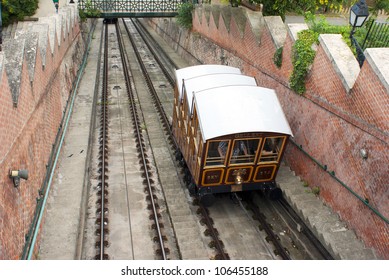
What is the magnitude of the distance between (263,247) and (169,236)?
8.16 feet

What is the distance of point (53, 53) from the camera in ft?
42.7

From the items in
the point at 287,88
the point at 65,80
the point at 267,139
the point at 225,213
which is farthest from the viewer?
the point at 65,80

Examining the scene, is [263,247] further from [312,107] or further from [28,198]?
[28,198]

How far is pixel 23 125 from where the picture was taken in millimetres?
7781

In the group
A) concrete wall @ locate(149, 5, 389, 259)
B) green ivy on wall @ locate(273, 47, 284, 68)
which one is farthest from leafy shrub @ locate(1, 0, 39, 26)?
green ivy on wall @ locate(273, 47, 284, 68)

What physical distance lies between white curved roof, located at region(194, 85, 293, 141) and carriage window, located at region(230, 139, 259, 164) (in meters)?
0.49

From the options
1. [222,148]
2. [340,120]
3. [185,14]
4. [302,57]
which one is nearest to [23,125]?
[222,148]

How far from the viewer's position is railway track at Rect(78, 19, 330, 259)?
28.1ft

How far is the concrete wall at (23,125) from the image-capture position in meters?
6.41

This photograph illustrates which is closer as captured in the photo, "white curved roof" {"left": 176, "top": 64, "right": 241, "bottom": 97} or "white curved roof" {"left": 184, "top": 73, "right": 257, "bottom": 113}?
"white curved roof" {"left": 184, "top": 73, "right": 257, "bottom": 113}

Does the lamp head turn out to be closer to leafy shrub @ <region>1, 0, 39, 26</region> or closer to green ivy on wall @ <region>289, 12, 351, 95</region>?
green ivy on wall @ <region>289, 12, 351, 95</region>

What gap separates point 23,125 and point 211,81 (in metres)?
5.62

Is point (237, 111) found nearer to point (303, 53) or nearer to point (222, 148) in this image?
point (222, 148)

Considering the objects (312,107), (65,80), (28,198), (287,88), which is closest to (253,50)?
(287,88)
